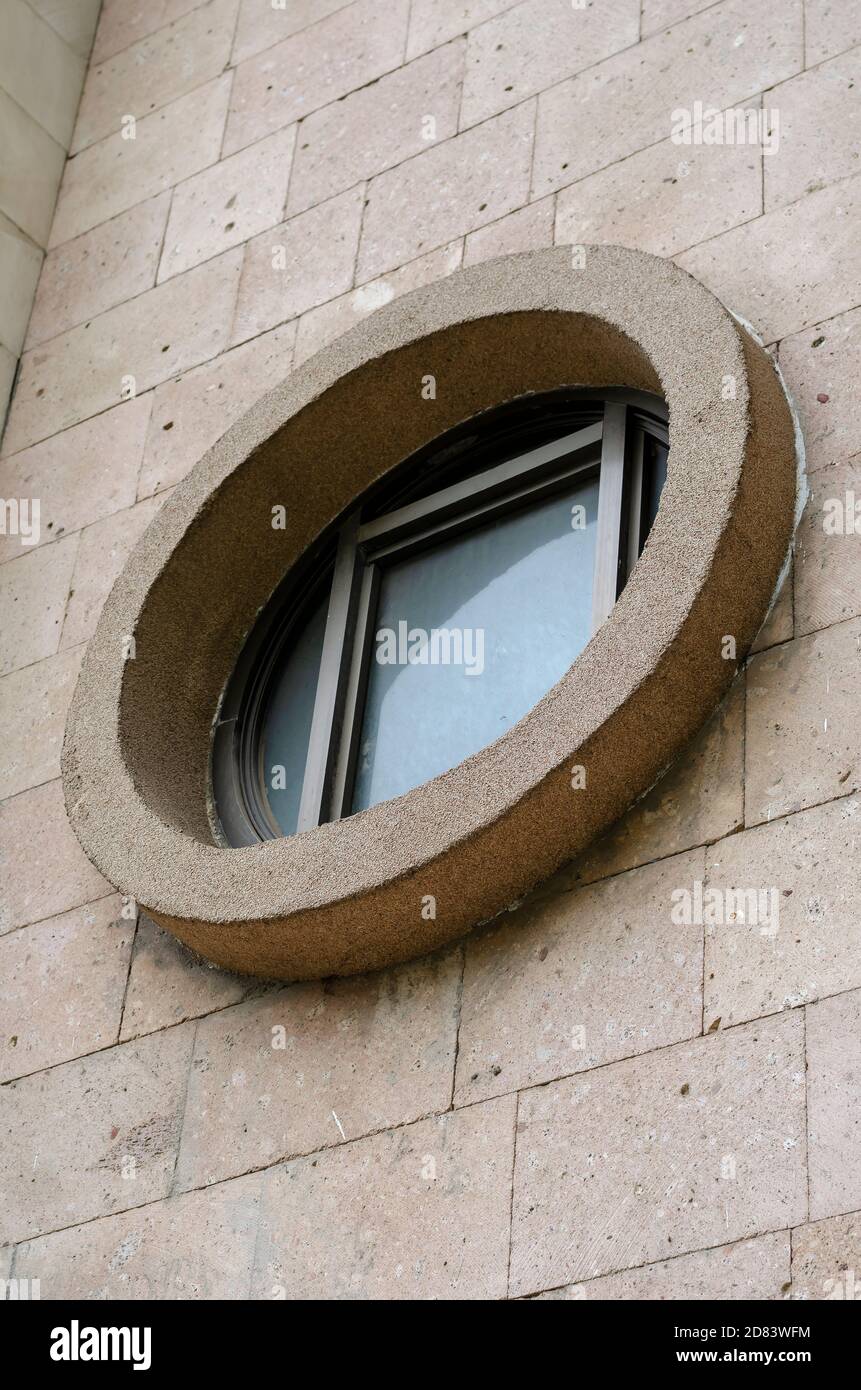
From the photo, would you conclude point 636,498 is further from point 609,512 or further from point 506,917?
point 506,917

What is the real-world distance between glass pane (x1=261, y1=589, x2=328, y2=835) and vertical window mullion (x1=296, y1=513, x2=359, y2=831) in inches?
4.2

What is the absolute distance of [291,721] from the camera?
5.92m

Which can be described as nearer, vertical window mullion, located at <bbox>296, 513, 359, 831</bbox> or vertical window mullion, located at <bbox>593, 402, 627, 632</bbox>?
vertical window mullion, located at <bbox>593, 402, 627, 632</bbox>

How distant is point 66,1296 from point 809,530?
292 centimetres

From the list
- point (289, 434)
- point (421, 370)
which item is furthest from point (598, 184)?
point (289, 434)

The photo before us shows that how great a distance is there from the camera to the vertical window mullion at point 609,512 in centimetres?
522

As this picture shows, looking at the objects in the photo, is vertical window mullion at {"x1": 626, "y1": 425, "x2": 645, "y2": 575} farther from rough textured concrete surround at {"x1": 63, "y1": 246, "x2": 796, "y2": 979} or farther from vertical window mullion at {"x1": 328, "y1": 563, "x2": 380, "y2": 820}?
vertical window mullion at {"x1": 328, "y1": 563, "x2": 380, "y2": 820}

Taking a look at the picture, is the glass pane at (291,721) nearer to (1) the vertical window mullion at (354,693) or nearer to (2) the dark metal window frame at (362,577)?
(2) the dark metal window frame at (362,577)

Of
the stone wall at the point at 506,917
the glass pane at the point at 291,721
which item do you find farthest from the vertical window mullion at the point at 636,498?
the glass pane at the point at 291,721

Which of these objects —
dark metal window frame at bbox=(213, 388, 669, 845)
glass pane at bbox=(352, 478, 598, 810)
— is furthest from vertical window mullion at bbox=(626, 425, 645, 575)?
glass pane at bbox=(352, 478, 598, 810)

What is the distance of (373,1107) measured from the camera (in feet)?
15.2

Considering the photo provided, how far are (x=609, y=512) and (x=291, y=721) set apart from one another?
1.32m

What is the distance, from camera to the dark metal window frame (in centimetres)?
542

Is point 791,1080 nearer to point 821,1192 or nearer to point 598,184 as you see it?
point 821,1192
